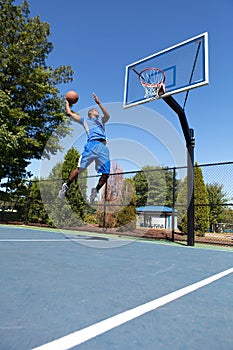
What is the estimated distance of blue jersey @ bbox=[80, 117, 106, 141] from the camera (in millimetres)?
4336

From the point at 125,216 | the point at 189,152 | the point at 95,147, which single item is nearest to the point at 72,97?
the point at 95,147

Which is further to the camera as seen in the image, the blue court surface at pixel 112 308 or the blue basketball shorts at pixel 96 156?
the blue basketball shorts at pixel 96 156

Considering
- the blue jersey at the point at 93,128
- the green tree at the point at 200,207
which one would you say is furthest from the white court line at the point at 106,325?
the green tree at the point at 200,207

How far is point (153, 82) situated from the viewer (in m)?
5.89

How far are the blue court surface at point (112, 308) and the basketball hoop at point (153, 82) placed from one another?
4.30 meters

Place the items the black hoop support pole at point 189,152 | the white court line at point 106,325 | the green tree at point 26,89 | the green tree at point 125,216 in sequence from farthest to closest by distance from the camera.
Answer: the green tree at point 26,89 → the green tree at point 125,216 → the black hoop support pole at point 189,152 → the white court line at point 106,325

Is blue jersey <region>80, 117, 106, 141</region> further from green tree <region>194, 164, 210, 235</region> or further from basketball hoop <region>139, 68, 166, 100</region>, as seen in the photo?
green tree <region>194, 164, 210, 235</region>

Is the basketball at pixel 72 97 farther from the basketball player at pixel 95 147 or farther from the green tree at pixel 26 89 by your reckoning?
the green tree at pixel 26 89

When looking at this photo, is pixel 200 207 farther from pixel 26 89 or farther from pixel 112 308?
pixel 26 89

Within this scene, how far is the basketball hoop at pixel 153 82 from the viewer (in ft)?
18.4

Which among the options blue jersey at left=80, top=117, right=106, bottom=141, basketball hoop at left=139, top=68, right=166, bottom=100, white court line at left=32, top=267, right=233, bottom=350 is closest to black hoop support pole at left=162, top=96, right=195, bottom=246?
basketball hoop at left=139, top=68, right=166, bottom=100

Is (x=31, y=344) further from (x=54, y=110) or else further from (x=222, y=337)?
(x=54, y=110)

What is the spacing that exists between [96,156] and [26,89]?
11.2 metres

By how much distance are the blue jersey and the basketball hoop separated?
1.83 metres
